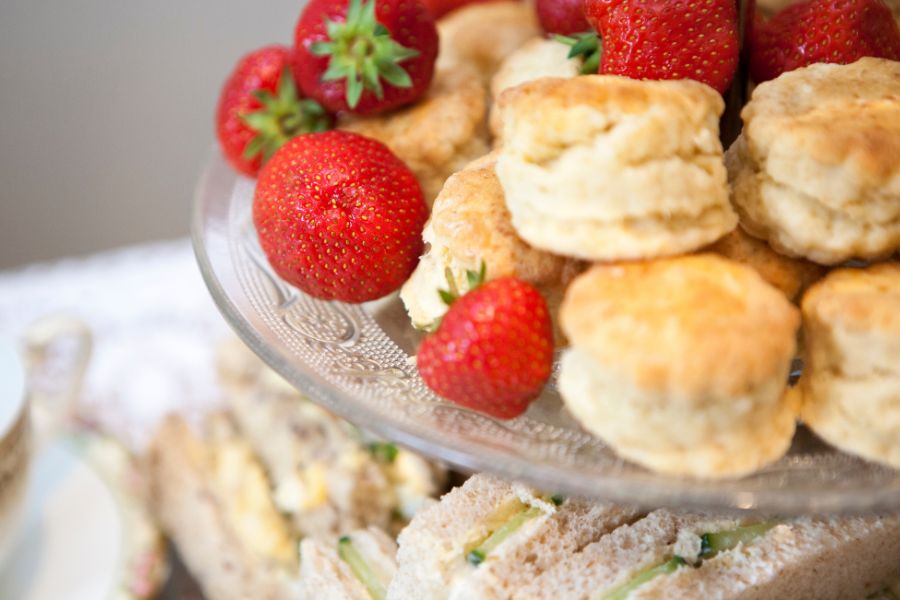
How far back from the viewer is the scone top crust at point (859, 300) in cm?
70

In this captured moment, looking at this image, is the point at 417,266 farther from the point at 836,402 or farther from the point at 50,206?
the point at 50,206

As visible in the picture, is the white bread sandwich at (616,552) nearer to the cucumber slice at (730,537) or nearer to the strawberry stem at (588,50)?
the cucumber slice at (730,537)

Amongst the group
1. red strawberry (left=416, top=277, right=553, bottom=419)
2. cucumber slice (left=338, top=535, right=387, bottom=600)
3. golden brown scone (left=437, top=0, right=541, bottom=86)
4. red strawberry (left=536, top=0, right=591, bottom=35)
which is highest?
red strawberry (left=536, top=0, right=591, bottom=35)

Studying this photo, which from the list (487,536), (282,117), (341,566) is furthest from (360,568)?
(282,117)

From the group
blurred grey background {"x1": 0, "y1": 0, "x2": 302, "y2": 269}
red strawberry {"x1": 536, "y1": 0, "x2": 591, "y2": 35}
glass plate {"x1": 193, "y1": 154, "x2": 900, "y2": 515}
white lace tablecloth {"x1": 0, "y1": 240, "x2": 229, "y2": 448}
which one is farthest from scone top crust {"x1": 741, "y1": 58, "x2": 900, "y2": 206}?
blurred grey background {"x1": 0, "y1": 0, "x2": 302, "y2": 269}

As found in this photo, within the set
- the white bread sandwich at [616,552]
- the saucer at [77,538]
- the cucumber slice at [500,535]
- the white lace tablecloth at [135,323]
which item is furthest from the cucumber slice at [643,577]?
the white lace tablecloth at [135,323]

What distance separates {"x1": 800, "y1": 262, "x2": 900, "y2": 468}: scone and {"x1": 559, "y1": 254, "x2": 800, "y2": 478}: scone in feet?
0.10

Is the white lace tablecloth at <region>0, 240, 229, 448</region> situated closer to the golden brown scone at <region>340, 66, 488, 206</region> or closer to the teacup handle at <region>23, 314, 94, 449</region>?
the teacup handle at <region>23, 314, 94, 449</region>

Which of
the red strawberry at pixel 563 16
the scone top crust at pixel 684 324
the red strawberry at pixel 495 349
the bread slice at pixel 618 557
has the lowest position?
the bread slice at pixel 618 557

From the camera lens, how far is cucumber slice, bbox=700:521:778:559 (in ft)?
3.11

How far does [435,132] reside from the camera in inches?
41.6

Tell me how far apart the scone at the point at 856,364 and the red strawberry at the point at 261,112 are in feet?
2.08

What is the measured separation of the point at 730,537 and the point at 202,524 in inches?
31.1

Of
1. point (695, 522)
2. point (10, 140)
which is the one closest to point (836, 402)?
point (695, 522)
